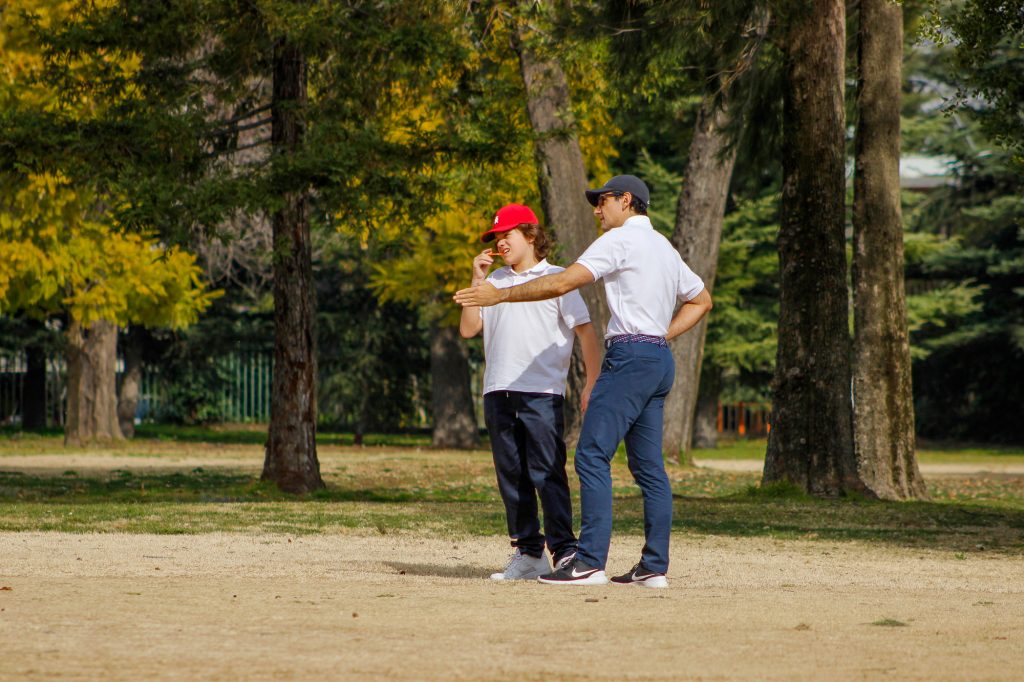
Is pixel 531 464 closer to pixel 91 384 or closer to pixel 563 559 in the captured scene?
pixel 563 559

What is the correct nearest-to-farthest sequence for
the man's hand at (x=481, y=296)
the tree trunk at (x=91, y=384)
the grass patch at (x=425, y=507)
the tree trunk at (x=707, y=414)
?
the man's hand at (x=481, y=296) < the grass patch at (x=425, y=507) < the tree trunk at (x=91, y=384) < the tree trunk at (x=707, y=414)

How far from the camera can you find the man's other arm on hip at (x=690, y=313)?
7.68m

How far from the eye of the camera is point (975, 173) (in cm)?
3822

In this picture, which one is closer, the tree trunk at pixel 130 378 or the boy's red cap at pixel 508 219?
the boy's red cap at pixel 508 219

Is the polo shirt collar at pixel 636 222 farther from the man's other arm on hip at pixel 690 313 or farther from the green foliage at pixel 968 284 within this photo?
the green foliage at pixel 968 284

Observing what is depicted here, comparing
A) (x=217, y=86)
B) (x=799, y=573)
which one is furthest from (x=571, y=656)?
(x=217, y=86)

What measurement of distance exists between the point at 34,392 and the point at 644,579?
32.3 metres

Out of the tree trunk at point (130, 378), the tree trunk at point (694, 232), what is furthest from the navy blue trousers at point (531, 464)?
the tree trunk at point (130, 378)

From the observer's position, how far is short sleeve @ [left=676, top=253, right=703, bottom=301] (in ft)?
25.5

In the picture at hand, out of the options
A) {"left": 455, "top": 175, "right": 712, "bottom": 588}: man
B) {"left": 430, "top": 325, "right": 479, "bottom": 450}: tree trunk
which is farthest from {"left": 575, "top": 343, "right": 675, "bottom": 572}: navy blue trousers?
{"left": 430, "top": 325, "right": 479, "bottom": 450}: tree trunk

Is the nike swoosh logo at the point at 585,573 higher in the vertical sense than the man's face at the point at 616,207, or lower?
lower

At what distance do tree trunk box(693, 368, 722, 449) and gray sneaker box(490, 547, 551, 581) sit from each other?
28.4 meters

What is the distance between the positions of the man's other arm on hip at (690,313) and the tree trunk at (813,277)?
254 inches

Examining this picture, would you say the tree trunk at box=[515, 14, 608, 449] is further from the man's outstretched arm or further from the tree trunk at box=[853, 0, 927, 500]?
the man's outstretched arm
